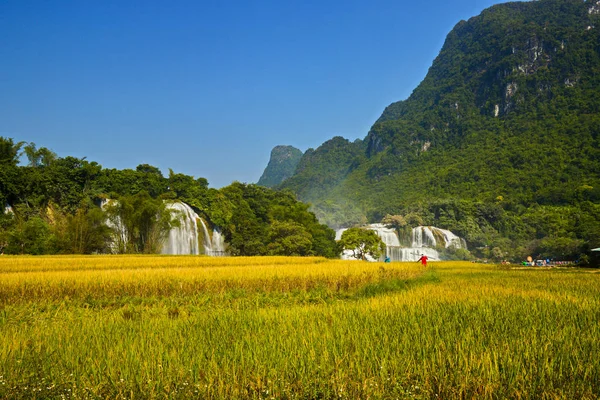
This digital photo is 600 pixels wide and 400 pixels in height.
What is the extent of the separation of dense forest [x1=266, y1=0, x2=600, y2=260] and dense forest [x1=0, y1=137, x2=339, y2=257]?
37.0 metres

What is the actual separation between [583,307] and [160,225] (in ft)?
131

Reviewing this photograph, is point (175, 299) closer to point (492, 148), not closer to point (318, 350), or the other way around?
point (318, 350)

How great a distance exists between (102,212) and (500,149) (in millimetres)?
110982

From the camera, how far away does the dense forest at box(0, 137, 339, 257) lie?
34031 millimetres

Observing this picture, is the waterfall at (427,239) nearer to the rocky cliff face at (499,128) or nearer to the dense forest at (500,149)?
the dense forest at (500,149)

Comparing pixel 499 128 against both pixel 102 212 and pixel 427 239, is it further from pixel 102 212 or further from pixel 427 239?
pixel 102 212

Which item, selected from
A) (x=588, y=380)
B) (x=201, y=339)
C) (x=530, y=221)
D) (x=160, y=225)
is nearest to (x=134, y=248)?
(x=160, y=225)

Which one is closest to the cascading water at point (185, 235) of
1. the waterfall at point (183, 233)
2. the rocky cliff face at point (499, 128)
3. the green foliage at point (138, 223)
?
the waterfall at point (183, 233)

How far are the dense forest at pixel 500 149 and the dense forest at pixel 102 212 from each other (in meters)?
37.0

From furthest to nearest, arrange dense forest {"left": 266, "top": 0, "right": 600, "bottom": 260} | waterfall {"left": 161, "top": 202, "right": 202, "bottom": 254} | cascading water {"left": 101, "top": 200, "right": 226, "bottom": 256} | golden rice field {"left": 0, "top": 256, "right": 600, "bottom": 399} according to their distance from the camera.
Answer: dense forest {"left": 266, "top": 0, "right": 600, "bottom": 260}
waterfall {"left": 161, "top": 202, "right": 202, "bottom": 254}
cascading water {"left": 101, "top": 200, "right": 226, "bottom": 256}
golden rice field {"left": 0, "top": 256, "right": 600, "bottom": 399}

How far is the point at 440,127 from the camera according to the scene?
14912cm

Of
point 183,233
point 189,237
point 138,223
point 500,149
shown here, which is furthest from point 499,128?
point 138,223

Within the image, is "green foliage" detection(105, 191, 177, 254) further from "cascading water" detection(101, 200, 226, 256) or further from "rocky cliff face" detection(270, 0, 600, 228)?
"rocky cliff face" detection(270, 0, 600, 228)

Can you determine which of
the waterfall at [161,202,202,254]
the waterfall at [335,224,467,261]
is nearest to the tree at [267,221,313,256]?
the waterfall at [161,202,202,254]
